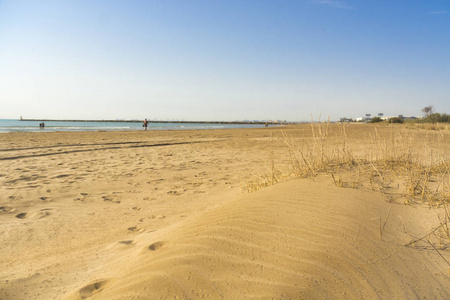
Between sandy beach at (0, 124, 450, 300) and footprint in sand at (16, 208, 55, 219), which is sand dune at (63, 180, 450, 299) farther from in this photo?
footprint in sand at (16, 208, 55, 219)

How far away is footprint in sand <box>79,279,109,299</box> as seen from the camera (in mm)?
2082

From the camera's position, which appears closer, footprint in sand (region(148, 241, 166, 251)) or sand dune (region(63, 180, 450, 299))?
sand dune (region(63, 180, 450, 299))

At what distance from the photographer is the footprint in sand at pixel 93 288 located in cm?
208

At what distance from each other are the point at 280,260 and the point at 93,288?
4.98ft

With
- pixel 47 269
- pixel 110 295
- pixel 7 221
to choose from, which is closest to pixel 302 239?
pixel 110 295

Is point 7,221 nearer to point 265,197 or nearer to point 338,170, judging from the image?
point 265,197

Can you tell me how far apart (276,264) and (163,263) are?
89 cm

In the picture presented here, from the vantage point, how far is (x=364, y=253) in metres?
2.22

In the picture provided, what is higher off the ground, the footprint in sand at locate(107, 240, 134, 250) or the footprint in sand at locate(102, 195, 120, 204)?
the footprint in sand at locate(102, 195, 120, 204)

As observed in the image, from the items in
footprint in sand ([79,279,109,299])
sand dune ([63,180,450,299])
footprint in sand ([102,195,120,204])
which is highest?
sand dune ([63,180,450,299])

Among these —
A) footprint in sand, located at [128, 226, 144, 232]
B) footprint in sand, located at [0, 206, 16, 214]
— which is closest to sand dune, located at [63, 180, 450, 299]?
footprint in sand, located at [128, 226, 144, 232]

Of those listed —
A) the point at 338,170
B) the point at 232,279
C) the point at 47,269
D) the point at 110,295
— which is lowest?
the point at 47,269

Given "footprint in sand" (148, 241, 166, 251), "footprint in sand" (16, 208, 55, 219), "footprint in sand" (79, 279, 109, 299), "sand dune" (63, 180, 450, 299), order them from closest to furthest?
"sand dune" (63, 180, 450, 299)
"footprint in sand" (79, 279, 109, 299)
"footprint in sand" (148, 241, 166, 251)
"footprint in sand" (16, 208, 55, 219)

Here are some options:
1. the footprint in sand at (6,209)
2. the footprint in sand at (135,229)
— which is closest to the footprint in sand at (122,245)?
the footprint in sand at (135,229)
